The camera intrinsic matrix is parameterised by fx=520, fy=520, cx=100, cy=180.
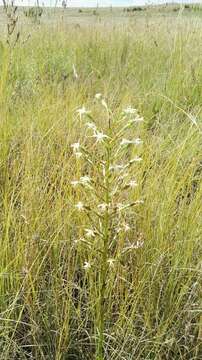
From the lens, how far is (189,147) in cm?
261

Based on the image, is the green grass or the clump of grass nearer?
the clump of grass

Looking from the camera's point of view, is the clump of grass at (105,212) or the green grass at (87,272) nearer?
the clump of grass at (105,212)

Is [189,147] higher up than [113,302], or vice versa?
[189,147]

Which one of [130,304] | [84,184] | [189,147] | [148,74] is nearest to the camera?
[84,184]

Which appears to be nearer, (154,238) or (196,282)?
(196,282)

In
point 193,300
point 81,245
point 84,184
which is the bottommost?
point 193,300

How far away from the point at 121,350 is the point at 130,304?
0.78ft

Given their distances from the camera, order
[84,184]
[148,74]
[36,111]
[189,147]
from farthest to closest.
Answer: [148,74] → [36,111] → [189,147] → [84,184]

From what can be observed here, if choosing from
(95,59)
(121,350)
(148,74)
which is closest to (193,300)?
(121,350)

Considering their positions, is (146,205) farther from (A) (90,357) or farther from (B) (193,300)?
(A) (90,357)

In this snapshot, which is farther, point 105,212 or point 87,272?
point 87,272

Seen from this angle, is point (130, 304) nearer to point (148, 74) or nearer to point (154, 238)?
point (154, 238)

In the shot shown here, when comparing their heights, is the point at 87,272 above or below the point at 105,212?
below

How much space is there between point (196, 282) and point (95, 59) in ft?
13.8
